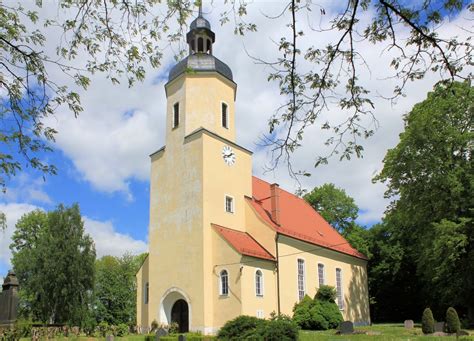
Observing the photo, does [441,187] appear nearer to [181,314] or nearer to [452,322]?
[452,322]

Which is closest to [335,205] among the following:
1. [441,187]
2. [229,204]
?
[441,187]

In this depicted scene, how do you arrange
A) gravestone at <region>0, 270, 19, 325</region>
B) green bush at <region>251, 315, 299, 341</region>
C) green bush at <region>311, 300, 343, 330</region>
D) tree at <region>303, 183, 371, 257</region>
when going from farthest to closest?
tree at <region>303, 183, 371, 257</region>, green bush at <region>311, 300, 343, 330</region>, gravestone at <region>0, 270, 19, 325</region>, green bush at <region>251, 315, 299, 341</region>

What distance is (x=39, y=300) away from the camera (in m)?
35.0

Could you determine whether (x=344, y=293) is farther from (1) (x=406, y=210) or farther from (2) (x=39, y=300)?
(2) (x=39, y=300)

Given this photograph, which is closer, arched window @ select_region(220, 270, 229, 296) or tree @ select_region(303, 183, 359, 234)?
arched window @ select_region(220, 270, 229, 296)

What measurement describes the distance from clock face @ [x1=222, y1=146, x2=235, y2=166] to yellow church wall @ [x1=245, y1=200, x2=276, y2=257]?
2.54 metres

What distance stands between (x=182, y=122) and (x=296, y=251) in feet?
32.0

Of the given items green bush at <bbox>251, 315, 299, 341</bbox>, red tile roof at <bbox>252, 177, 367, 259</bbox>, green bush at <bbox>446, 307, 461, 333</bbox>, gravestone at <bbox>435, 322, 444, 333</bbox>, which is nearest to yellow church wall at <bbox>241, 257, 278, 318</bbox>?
red tile roof at <bbox>252, 177, 367, 259</bbox>

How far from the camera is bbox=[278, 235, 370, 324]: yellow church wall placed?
2578cm

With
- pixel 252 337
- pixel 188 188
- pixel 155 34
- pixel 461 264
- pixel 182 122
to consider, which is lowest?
pixel 252 337

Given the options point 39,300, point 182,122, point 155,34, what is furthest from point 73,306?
point 155,34

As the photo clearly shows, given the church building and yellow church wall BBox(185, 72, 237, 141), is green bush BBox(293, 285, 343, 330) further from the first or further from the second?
yellow church wall BBox(185, 72, 237, 141)

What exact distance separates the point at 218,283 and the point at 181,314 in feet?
11.1

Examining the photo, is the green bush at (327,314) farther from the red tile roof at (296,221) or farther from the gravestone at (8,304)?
the gravestone at (8,304)
